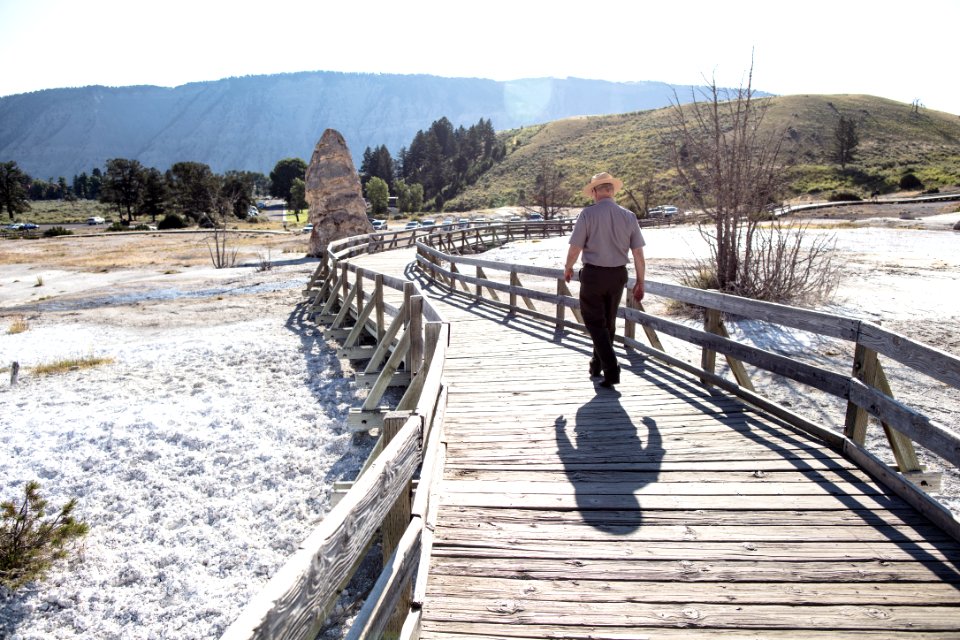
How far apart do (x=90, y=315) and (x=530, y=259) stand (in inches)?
572

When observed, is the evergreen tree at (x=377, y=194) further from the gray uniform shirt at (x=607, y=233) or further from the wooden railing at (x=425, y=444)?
the gray uniform shirt at (x=607, y=233)

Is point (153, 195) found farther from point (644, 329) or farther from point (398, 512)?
point (398, 512)

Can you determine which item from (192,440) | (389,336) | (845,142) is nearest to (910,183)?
(845,142)

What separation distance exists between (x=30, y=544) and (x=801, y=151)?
83.9 metres

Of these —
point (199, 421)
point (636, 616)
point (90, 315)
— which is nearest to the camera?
point (636, 616)

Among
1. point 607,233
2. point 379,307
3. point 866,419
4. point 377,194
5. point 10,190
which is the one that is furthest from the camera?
point 10,190

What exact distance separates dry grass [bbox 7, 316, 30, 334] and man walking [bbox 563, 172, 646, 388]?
16468mm

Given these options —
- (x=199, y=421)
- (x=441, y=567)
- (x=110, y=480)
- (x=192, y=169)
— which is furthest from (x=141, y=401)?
(x=192, y=169)

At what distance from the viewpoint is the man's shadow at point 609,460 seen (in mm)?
3615

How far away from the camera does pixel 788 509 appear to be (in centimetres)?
358

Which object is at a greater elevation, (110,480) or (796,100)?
(796,100)

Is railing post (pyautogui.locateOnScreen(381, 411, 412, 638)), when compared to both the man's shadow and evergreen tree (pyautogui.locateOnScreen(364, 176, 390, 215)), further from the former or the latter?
evergreen tree (pyautogui.locateOnScreen(364, 176, 390, 215))

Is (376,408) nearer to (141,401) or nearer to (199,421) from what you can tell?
(199,421)

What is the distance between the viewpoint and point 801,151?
74.5 meters
